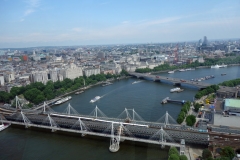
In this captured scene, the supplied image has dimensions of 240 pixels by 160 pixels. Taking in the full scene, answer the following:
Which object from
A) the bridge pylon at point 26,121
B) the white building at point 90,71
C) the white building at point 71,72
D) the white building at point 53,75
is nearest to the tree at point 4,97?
the bridge pylon at point 26,121

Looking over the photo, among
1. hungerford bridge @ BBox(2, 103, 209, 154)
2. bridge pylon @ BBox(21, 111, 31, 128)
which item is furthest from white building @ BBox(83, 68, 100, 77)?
bridge pylon @ BBox(21, 111, 31, 128)

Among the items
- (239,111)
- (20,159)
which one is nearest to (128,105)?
(239,111)

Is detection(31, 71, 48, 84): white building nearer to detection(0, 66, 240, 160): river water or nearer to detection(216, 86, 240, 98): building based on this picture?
detection(0, 66, 240, 160): river water

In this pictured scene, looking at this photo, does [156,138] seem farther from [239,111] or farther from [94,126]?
[239,111]

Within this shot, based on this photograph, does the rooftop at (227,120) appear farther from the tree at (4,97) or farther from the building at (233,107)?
the tree at (4,97)

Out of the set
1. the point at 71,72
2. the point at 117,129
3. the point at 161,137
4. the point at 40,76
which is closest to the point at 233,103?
the point at 161,137

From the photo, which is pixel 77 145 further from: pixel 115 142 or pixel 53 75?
pixel 53 75

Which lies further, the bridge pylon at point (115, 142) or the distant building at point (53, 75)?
the distant building at point (53, 75)
